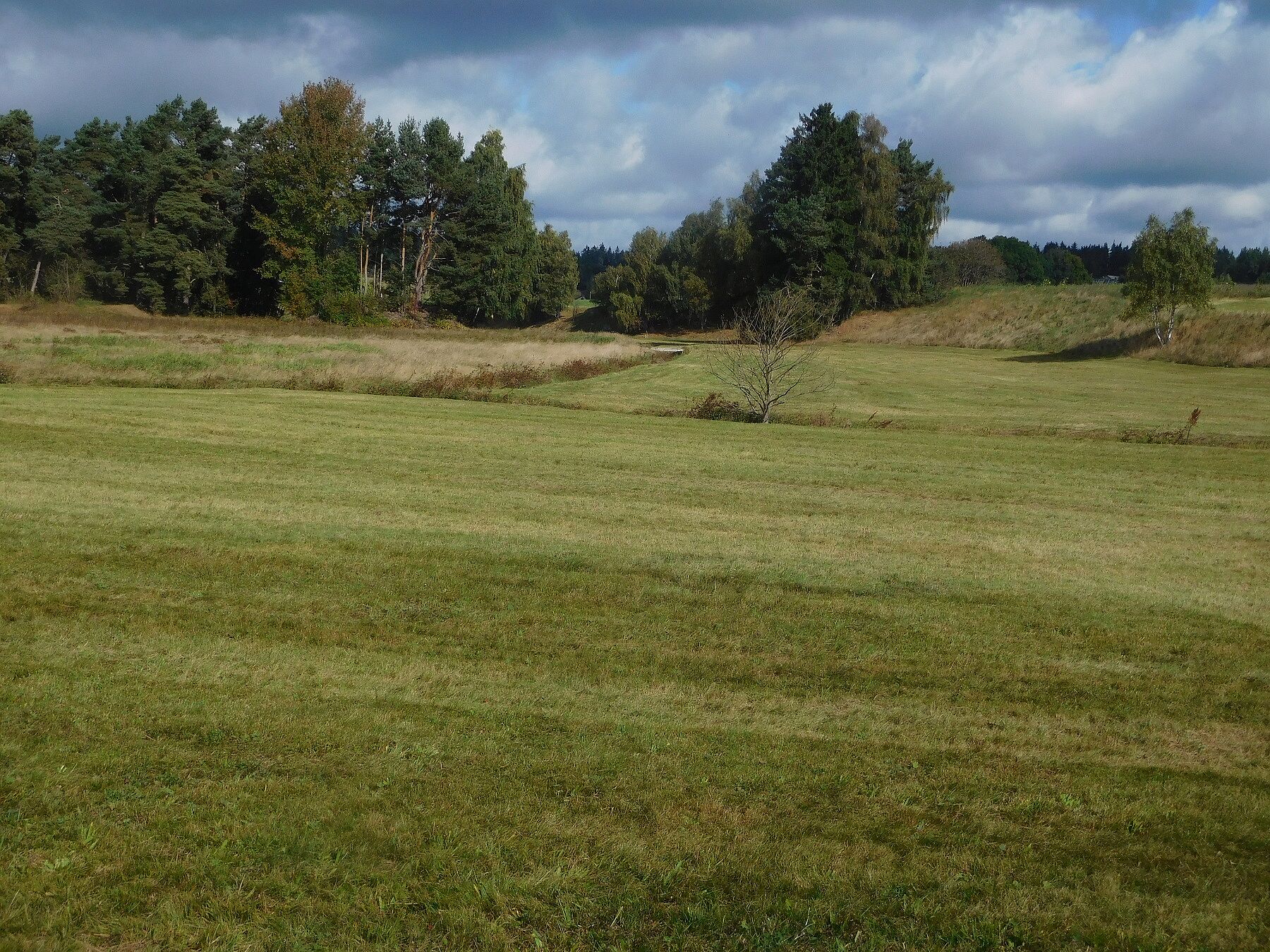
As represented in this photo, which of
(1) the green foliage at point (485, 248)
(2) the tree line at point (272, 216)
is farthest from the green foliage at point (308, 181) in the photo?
(1) the green foliage at point (485, 248)

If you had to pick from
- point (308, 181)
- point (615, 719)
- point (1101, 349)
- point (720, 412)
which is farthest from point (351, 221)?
point (615, 719)

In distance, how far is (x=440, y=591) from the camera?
10.6 meters

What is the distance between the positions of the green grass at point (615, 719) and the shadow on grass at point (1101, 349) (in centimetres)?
5012

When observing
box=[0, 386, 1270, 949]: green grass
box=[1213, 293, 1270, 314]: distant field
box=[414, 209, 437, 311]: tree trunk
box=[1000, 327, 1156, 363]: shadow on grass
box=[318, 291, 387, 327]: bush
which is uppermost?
box=[414, 209, 437, 311]: tree trunk

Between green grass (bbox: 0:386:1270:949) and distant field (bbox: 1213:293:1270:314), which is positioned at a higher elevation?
distant field (bbox: 1213:293:1270:314)

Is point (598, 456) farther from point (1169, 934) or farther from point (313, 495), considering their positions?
point (1169, 934)

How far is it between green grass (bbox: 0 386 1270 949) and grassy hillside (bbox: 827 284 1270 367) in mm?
48088

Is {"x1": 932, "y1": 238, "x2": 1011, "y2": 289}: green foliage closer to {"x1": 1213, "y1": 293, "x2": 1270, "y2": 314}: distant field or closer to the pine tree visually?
{"x1": 1213, "y1": 293, "x2": 1270, "y2": 314}: distant field

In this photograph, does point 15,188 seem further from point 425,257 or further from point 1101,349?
point 1101,349

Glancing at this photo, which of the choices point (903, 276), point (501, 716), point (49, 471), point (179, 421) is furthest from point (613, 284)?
point (501, 716)

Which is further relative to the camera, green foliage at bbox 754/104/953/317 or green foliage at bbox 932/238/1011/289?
green foliage at bbox 932/238/1011/289

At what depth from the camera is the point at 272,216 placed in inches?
2817

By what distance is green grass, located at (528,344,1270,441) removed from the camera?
108 ft

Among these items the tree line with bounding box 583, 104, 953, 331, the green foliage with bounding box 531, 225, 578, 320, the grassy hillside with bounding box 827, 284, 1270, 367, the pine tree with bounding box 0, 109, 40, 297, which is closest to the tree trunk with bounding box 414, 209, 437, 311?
the green foliage with bounding box 531, 225, 578, 320
